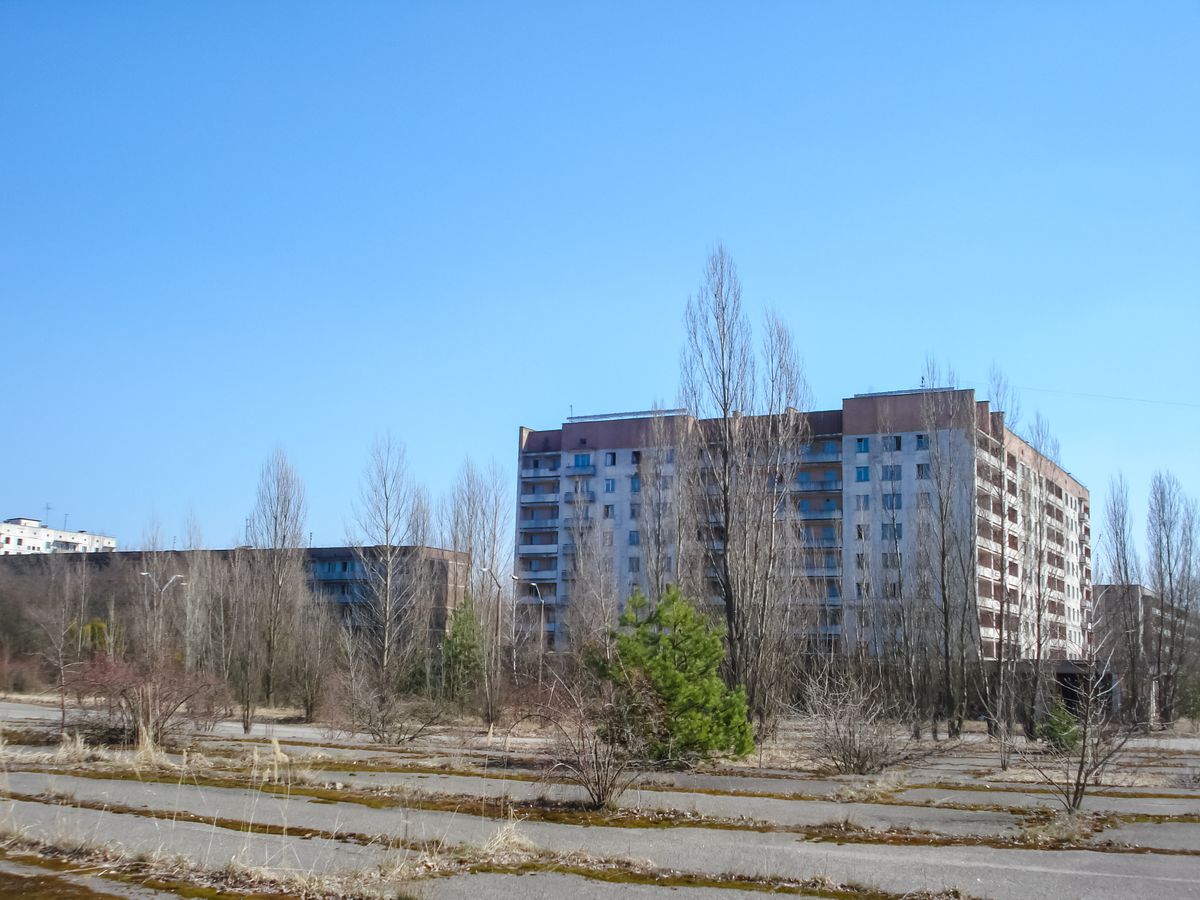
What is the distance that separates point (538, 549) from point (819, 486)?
22950mm

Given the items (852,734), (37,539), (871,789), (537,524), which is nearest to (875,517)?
(537,524)

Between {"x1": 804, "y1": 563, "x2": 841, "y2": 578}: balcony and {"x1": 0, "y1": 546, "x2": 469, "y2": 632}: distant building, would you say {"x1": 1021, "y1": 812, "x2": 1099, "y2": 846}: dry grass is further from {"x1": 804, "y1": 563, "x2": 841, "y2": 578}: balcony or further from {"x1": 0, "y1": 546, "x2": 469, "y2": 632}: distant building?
{"x1": 804, "y1": 563, "x2": 841, "y2": 578}: balcony

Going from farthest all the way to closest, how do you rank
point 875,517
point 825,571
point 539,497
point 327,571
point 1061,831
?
point 327,571, point 539,497, point 875,517, point 825,571, point 1061,831

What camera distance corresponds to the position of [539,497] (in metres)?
78.5

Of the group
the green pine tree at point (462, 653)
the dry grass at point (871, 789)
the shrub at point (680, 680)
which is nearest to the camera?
the dry grass at point (871, 789)

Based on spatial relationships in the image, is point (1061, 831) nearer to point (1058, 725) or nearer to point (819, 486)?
point (1058, 725)

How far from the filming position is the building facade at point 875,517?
1550 inches

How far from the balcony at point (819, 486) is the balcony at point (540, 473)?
19256mm

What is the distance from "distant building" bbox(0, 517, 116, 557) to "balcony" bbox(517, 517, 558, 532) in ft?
231

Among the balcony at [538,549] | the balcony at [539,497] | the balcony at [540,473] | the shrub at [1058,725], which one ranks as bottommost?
the shrub at [1058,725]

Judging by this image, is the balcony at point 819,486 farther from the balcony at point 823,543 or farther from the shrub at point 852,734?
the shrub at point 852,734

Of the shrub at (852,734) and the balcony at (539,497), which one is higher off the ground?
the balcony at (539,497)

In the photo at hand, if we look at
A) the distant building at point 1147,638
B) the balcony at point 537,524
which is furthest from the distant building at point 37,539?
the distant building at point 1147,638

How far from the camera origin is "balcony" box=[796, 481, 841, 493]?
67000mm
